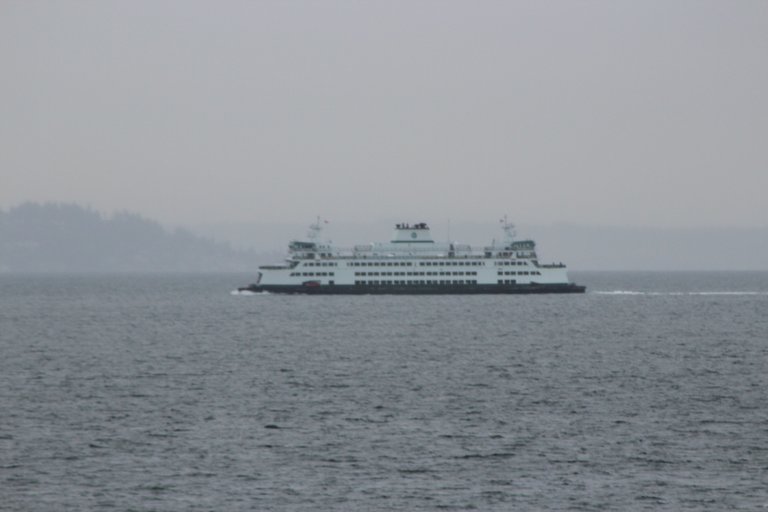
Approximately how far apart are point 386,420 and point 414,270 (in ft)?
334

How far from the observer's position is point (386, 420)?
Result: 1751 inches

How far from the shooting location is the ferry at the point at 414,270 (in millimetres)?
143500

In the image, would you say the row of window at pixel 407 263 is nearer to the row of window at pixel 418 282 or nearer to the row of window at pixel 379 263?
the row of window at pixel 379 263

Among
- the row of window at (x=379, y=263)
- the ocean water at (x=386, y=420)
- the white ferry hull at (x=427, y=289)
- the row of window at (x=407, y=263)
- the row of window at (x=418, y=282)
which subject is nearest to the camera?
the ocean water at (x=386, y=420)

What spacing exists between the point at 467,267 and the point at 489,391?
91497 millimetres

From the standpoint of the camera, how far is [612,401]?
164 ft

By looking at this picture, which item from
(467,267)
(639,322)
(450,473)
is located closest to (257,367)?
(450,473)

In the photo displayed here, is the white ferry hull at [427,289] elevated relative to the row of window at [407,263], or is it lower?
lower

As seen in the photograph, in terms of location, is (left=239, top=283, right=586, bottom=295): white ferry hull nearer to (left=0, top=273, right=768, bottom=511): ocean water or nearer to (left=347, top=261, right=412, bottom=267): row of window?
(left=347, top=261, right=412, bottom=267): row of window

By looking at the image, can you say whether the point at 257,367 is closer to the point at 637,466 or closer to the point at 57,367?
the point at 57,367

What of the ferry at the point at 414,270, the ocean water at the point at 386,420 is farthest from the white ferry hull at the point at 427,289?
the ocean water at the point at 386,420

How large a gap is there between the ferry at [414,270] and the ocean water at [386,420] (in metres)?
52.8

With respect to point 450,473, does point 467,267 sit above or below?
above

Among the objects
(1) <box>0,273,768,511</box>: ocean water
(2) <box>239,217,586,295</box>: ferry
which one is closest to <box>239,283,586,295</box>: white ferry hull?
(2) <box>239,217,586,295</box>: ferry
